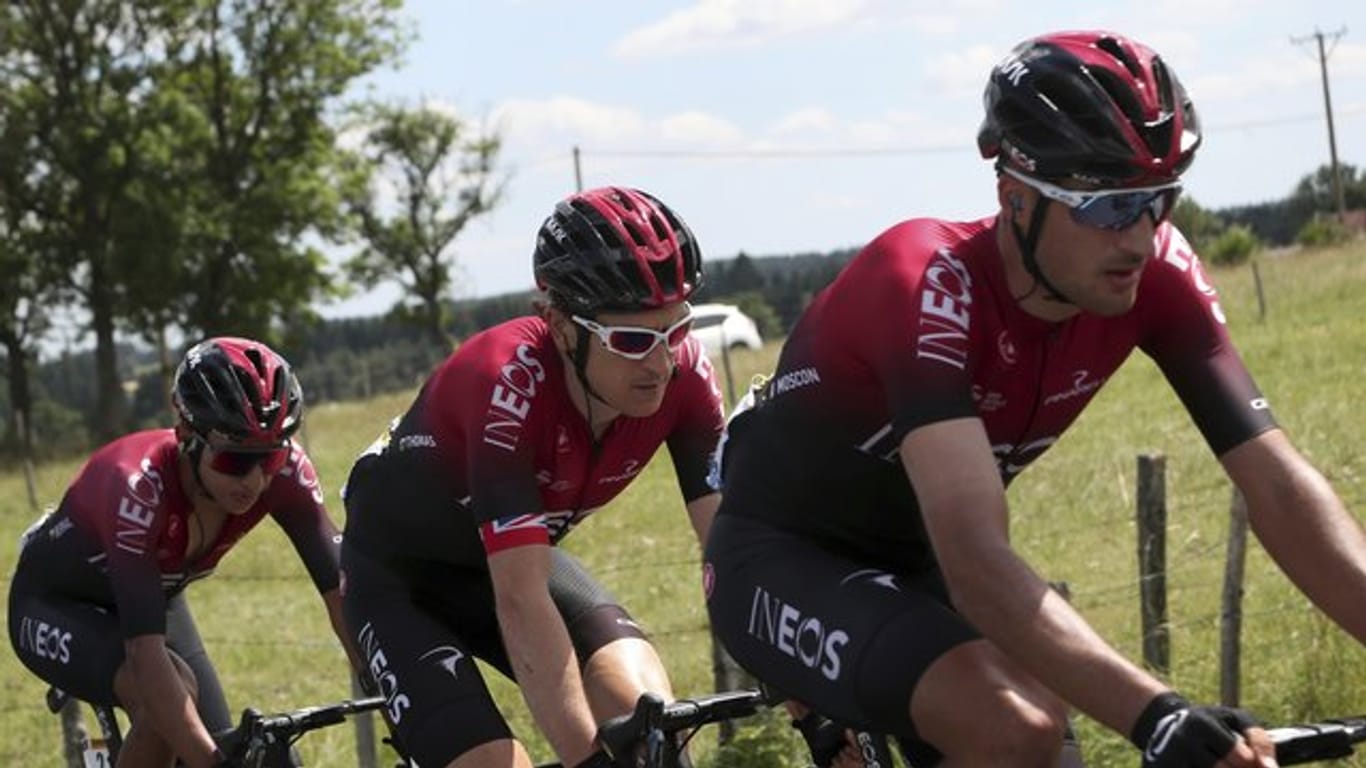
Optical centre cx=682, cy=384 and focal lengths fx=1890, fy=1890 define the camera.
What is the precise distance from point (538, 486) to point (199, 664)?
100 inches

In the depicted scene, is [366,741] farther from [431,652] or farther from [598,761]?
[598,761]

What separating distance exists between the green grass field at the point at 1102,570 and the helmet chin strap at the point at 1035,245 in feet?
13.1

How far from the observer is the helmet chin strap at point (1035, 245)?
367 cm

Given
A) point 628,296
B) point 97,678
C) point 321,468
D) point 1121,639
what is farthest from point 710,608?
point 321,468

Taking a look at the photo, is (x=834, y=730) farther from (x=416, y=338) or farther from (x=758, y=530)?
(x=416, y=338)

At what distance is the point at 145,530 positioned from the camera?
653 cm

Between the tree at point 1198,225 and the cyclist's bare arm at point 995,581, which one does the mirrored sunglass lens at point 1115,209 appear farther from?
the tree at point 1198,225

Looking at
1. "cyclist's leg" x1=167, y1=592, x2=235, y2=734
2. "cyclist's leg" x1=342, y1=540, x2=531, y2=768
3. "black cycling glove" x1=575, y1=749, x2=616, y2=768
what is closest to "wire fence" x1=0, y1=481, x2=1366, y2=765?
"cyclist's leg" x1=342, y1=540, x2=531, y2=768

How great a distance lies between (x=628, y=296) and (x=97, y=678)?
312 cm

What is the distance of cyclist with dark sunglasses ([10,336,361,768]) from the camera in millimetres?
6338

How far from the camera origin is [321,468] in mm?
28156

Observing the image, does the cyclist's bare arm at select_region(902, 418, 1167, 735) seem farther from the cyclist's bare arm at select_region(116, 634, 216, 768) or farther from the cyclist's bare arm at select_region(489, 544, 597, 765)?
the cyclist's bare arm at select_region(116, 634, 216, 768)

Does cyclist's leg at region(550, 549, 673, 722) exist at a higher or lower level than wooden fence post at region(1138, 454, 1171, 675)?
higher

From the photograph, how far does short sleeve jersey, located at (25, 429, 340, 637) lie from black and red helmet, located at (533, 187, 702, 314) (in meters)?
2.16
